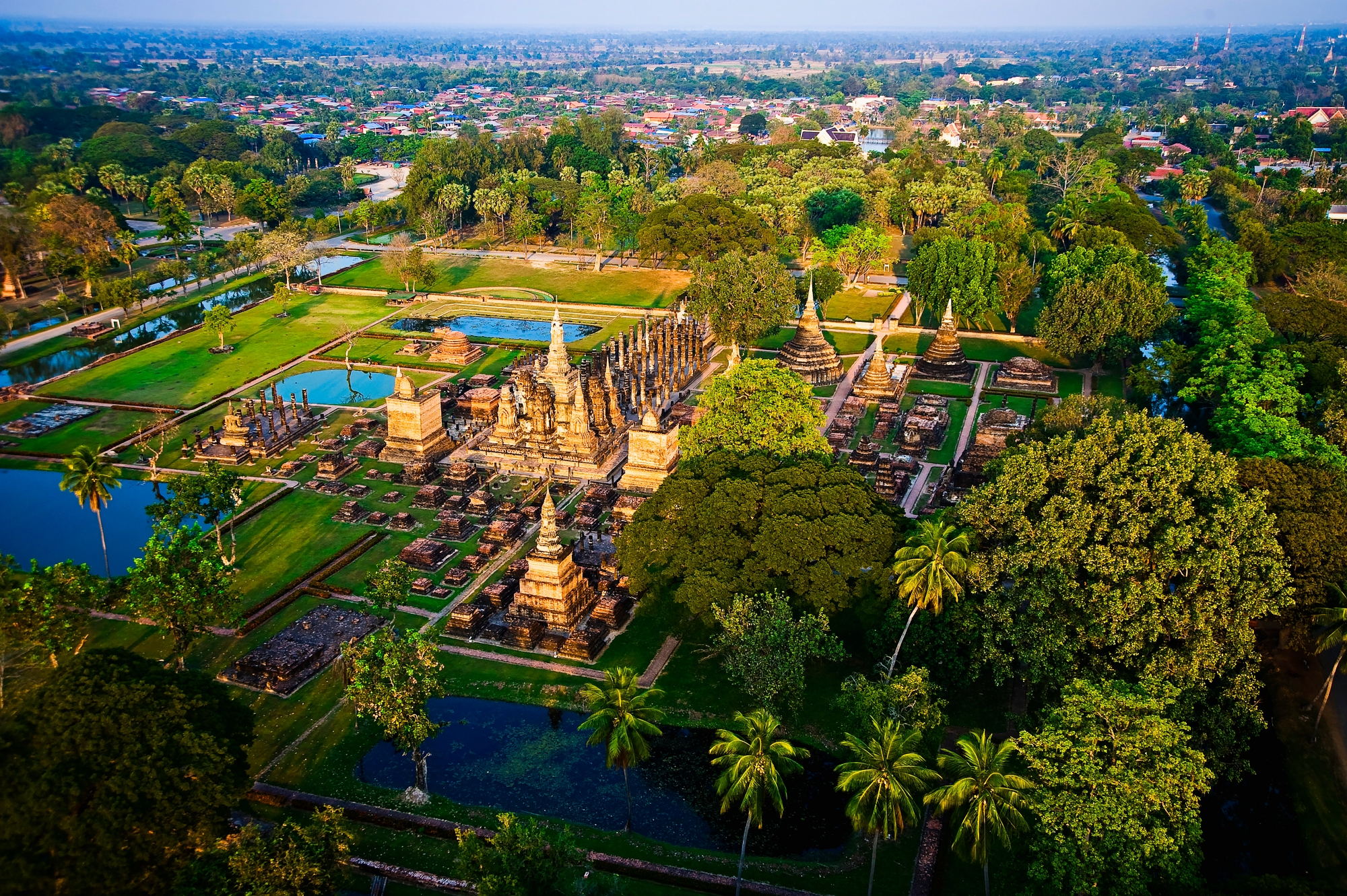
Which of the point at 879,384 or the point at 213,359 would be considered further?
the point at 213,359

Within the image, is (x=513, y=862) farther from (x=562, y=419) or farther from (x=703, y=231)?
(x=703, y=231)

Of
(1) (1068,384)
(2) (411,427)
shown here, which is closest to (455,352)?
(2) (411,427)

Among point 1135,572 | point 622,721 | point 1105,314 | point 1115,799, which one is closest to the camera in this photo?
point 1115,799

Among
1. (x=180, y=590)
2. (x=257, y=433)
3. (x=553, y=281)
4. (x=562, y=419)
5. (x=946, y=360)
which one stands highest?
(x=180, y=590)

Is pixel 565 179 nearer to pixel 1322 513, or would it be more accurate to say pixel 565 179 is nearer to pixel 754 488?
pixel 754 488

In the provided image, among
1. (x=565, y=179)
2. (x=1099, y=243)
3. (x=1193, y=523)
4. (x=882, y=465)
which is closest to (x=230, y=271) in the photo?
(x=565, y=179)

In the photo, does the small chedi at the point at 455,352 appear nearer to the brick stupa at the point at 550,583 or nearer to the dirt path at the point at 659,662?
the brick stupa at the point at 550,583

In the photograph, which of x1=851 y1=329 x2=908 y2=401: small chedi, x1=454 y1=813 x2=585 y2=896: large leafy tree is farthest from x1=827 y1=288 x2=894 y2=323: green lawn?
x1=454 y1=813 x2=585 y2=896: large leafy tree
